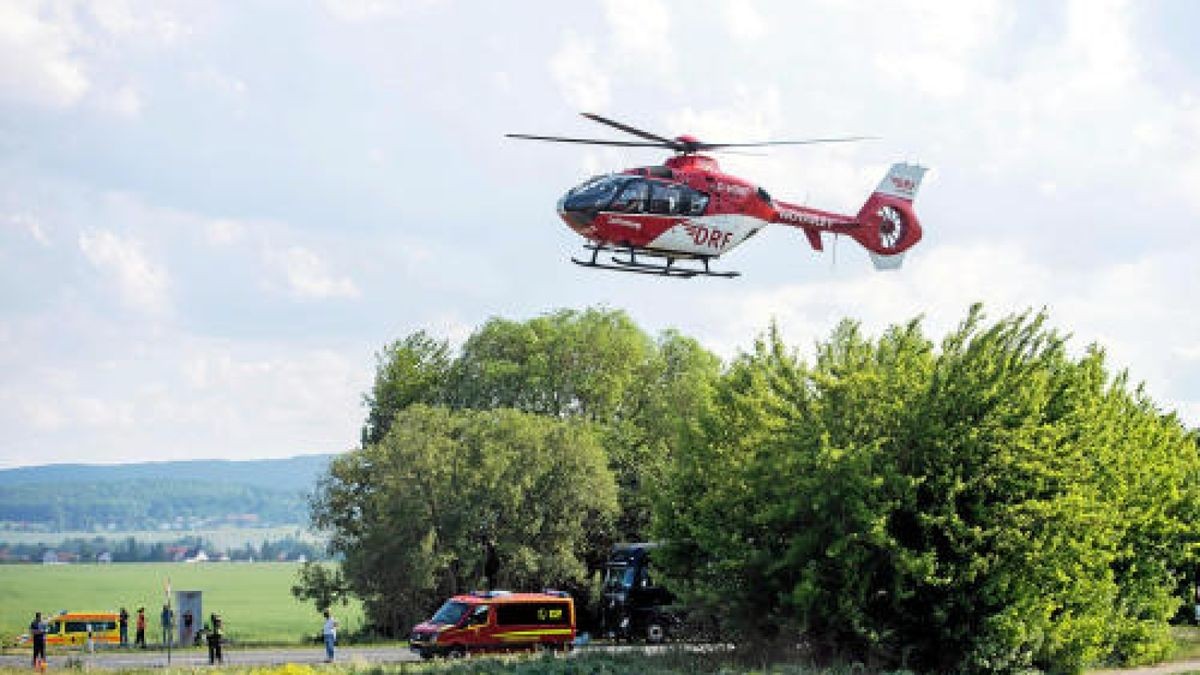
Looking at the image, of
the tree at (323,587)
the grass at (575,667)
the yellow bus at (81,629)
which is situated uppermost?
the tree at (323,587)

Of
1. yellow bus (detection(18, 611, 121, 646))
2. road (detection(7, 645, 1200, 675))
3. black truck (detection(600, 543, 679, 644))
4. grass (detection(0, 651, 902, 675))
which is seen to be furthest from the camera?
yellow bus (detection(18, 611, 121, 646))

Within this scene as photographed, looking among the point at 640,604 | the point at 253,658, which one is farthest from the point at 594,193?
the point at 253,658

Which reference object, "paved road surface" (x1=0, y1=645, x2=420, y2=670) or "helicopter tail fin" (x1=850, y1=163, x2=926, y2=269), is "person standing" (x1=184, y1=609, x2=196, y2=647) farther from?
"helicopter tail fin" (x1=850, y1=163, x2=926, y2=269)

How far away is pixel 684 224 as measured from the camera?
42.8 metres

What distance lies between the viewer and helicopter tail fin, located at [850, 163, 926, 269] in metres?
49.8

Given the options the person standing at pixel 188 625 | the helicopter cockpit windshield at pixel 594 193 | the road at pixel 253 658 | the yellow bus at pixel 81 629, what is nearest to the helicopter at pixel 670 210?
the helicopter cockpit windshield at pixel 594 193

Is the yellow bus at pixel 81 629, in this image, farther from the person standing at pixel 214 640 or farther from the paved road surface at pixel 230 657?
the person standing at pixel 214 640

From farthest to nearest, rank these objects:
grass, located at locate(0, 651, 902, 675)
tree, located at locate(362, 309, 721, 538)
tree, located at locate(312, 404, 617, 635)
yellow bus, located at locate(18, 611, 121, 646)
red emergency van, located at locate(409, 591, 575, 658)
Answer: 1. tree, located at locate(362, 309, 721, 538)
2. yellow bus, located at locate(18, 611, 121, 646)
3. tree, located at locate(312, 404, 617, 635)
4. red emergency van, located at locate(409, 591, 575, 658)
5. grass, located at locate(0, 651, 902, 675)

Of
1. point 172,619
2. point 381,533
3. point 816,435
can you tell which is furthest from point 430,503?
point 816,435

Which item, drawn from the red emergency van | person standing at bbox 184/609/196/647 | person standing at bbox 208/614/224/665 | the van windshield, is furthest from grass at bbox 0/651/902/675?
person standing at bbox 184/609/196/647

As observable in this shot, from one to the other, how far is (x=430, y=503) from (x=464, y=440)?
3193mm

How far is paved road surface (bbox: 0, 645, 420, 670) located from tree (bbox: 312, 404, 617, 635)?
5.23 m

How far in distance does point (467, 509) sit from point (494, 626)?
655 inches

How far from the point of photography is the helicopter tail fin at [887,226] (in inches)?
1960
